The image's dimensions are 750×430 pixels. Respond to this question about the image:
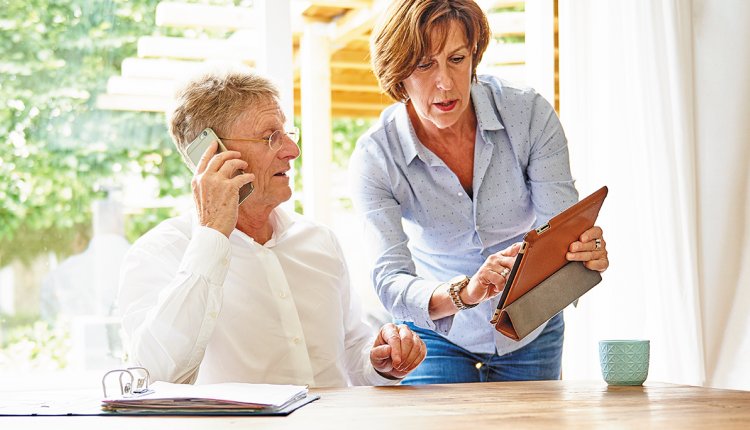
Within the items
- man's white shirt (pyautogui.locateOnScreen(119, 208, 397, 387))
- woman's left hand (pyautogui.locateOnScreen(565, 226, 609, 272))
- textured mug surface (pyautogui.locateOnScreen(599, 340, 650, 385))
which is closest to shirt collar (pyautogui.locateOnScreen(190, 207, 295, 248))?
man's white shirt (pyautogui.locateOnScreen(119, 208, 397, 387))

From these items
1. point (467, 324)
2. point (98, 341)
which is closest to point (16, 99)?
point (98, 341)

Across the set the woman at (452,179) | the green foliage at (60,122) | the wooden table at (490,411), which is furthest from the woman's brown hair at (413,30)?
the green foliage at (60,122)

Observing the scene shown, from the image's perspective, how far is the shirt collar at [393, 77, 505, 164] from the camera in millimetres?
2295

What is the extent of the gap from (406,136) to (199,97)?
0.55 metres

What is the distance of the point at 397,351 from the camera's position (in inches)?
75.1

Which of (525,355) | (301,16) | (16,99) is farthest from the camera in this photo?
(301,16)

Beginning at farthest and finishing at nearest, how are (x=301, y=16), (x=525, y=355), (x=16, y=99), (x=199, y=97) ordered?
(x=301, y=16) < (x=16, y=99) < (x=525, y=355) < (x=199, y=97)

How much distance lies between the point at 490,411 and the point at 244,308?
0.76 meters

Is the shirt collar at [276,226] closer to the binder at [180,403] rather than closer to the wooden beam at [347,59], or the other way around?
the binder at [180,403]

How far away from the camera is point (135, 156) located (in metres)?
3.17

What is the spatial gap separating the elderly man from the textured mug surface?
1.30 ft

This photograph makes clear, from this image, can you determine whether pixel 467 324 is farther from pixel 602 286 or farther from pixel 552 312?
pixel 602 286

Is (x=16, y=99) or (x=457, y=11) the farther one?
(x=16, y=99)

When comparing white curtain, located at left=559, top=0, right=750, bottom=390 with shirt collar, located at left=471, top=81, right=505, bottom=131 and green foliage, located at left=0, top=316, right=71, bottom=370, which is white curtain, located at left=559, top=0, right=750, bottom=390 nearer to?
shirt collar, located at left=471, top=81, right=505, bottom=131
